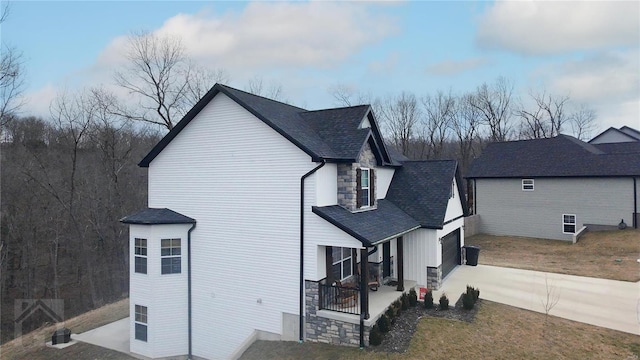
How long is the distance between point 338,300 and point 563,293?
30.6 feet

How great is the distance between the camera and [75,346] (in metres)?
13.6

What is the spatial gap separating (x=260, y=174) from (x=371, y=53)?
16.1 meters

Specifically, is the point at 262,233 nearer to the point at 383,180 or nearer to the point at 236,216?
the point at 236,216

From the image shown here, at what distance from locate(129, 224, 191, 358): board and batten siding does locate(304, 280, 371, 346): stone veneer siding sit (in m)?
4.99

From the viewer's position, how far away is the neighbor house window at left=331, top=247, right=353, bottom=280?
43.0 feet

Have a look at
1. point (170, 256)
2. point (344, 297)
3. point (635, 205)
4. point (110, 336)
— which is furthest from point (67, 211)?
point (635, 205)

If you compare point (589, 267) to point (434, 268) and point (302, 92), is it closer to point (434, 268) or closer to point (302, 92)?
point (434, 268)

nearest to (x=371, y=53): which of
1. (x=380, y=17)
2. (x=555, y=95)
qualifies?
(x=380, y=17)

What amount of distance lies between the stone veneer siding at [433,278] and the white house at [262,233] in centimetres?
4

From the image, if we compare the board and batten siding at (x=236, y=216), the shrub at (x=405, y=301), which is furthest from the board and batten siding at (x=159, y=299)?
the shrub at (x=405, y=301)

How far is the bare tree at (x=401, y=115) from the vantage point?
153 ft

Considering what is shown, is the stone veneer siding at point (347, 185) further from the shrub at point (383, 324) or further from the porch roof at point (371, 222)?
the shrub at point (383, 324)

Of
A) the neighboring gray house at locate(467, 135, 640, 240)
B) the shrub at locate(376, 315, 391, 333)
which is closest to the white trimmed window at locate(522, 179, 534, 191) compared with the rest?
the neighboring gray house at locate(467, 135, 640, 240)

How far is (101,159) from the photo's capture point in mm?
28484
